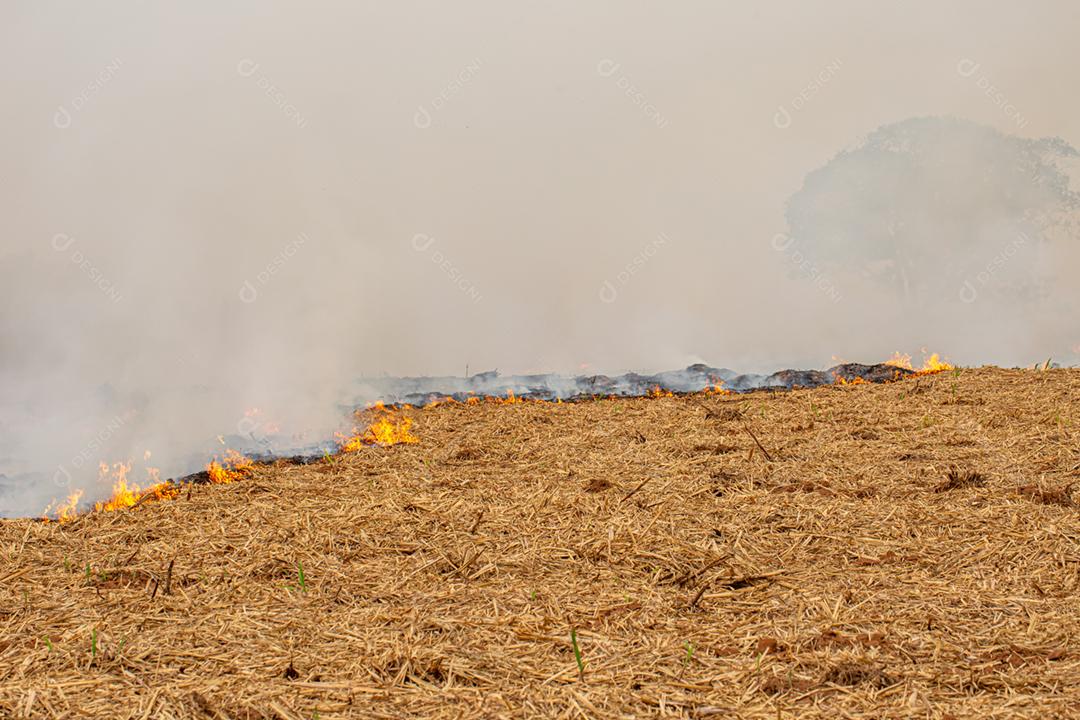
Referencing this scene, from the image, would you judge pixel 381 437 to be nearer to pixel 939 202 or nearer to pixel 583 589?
pixel 583 589

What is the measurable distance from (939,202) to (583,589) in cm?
3011

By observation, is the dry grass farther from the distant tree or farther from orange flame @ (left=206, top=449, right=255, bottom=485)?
the distant tree

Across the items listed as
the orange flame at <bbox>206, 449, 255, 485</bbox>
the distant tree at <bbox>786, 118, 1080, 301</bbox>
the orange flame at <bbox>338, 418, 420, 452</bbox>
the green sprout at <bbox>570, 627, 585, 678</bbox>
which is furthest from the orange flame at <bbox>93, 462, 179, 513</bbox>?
the distant tree at <bbox>786, 118, 1080, 301</bbox>

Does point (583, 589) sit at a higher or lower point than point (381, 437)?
lower

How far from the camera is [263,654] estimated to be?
3.99m

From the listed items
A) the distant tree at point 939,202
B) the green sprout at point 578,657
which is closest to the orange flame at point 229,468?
the green sprout at point 578,657

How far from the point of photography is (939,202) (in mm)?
29938

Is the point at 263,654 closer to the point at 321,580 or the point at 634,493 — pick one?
the point at 321,580

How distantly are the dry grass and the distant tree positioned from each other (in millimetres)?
23226

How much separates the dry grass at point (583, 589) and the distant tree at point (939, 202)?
76.2 feet

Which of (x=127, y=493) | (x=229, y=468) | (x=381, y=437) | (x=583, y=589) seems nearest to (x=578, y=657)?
(x=583, y=589)

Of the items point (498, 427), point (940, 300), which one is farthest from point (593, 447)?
point (940, 300)

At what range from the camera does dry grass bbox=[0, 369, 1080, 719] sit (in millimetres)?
3496

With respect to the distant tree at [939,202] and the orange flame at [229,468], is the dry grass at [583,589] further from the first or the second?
the distant tree at [939,202]
